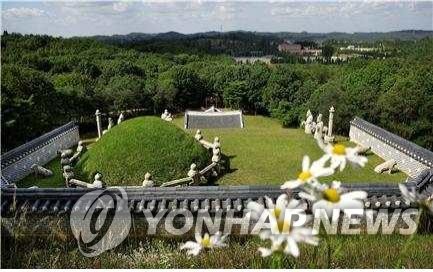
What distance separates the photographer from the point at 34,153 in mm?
16172

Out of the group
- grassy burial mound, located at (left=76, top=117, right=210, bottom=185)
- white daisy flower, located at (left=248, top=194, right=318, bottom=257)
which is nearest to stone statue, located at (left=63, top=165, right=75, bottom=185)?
grassy burial mound, located at (left=76, top=117, right=210, bottom=185)

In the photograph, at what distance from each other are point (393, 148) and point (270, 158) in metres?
4.36

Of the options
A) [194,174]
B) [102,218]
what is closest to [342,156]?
[102,218]

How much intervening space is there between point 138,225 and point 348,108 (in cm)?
1894

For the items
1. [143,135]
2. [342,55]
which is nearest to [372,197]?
[143,135]

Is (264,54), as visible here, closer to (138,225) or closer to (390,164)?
(390,164)

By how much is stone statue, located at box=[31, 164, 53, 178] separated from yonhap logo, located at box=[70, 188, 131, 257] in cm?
878

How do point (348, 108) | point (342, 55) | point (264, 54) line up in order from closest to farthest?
point (348, 108), point (342, 55), point (264, 54)

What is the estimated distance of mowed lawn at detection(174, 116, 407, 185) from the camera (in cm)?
1517

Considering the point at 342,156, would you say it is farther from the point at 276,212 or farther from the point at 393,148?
the point at 393,148

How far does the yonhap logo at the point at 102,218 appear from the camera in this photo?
19.6 feet

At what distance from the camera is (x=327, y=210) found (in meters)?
1.82

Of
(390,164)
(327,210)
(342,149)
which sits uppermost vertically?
(342,149)

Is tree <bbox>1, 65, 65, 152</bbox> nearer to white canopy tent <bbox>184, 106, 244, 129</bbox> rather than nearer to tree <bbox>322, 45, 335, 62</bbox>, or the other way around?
white canopy tent <bbox>184, 106, 244, 129</bbox>
